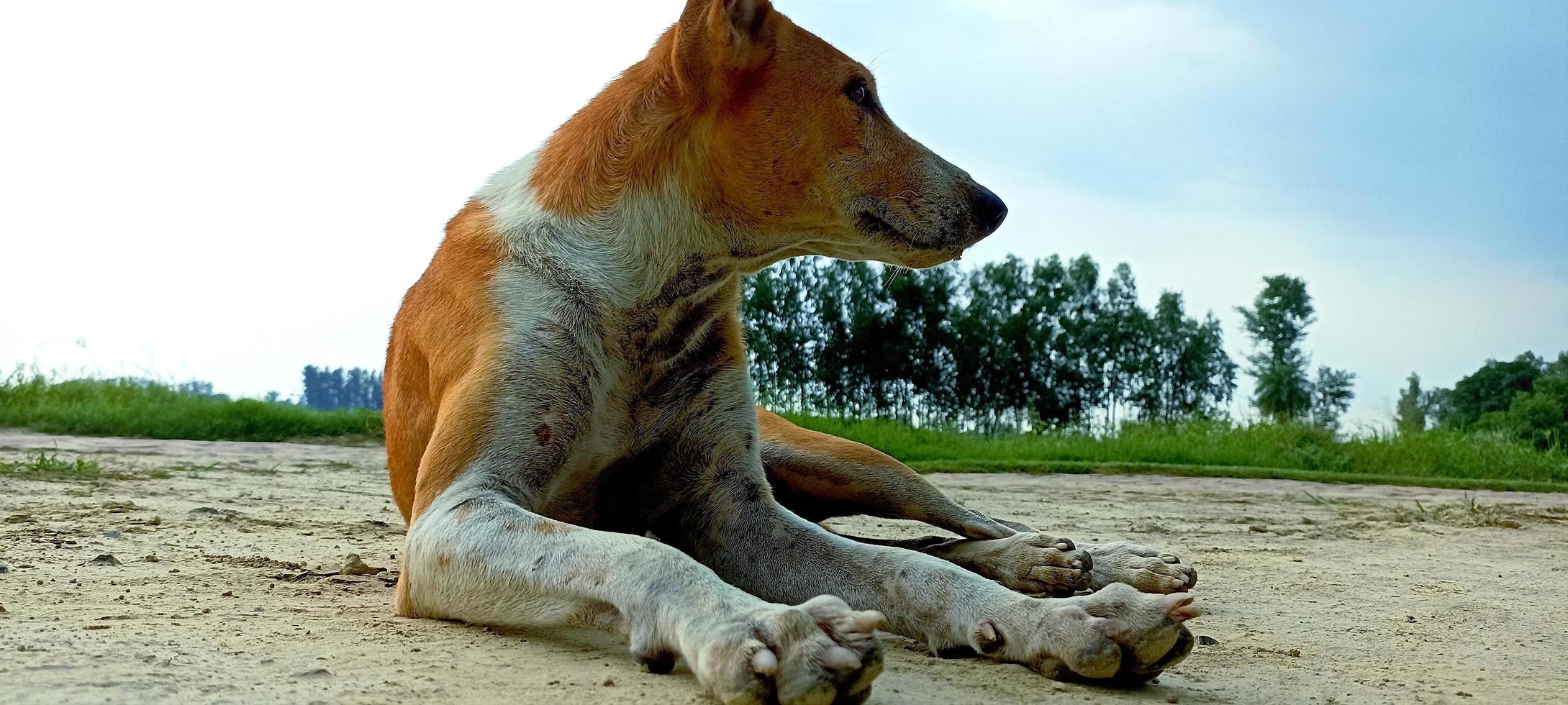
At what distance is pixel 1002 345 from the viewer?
2542 cm

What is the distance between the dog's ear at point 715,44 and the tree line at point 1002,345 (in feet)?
40.0

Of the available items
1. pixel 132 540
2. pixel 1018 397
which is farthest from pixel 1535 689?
pixel 1018 397

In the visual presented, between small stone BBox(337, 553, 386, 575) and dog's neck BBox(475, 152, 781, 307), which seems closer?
dog's neck BBox(475, 152, 781, 307)

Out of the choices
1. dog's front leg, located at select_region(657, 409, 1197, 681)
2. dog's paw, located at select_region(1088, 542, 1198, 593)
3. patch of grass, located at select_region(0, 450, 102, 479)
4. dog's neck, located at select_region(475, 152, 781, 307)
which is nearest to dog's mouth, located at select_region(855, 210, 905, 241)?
dog's neck, located at select_region(475, 152, 781, 307)

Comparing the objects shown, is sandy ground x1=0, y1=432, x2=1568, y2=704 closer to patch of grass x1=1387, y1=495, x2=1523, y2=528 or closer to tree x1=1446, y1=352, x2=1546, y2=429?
patch of grass x1=1387, y1=495, x2=1523, y2=528

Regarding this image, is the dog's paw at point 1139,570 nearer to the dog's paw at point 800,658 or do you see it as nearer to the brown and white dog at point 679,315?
the brown and white dog at point 679,315

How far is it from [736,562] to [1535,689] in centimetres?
190

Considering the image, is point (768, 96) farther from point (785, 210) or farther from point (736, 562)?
point (736, 562)

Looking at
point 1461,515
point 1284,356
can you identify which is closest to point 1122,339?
point 1284,356

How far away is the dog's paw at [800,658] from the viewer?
1857mm

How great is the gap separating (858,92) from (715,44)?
18.4 inches

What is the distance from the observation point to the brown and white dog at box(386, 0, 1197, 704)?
9.63 ft

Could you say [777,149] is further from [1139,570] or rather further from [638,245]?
[1139,570]

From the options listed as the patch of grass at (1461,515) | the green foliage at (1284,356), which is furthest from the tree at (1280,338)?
the patch of grass at (1461,515)
